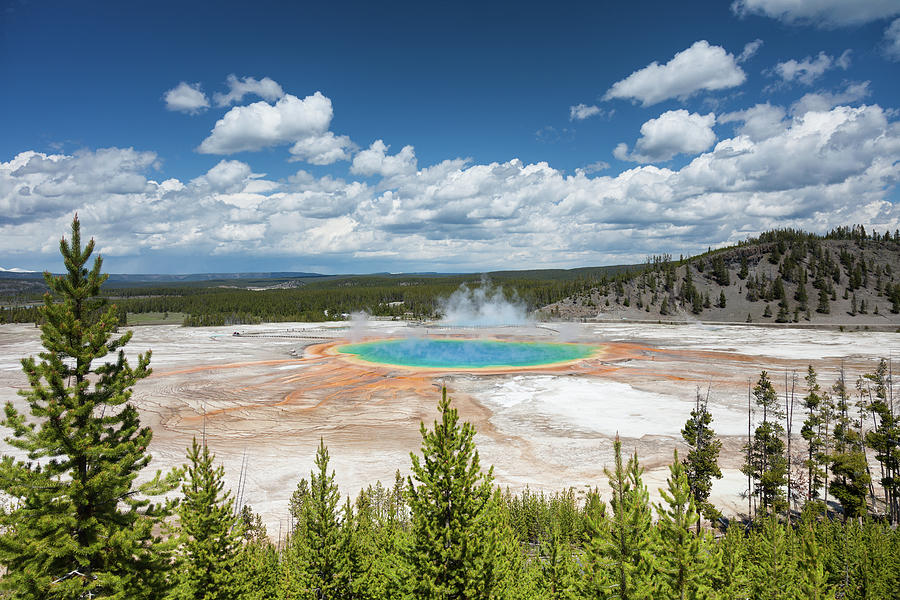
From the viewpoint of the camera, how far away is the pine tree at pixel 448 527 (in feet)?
35.2

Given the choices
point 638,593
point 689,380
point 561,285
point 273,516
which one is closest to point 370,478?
point 273,516

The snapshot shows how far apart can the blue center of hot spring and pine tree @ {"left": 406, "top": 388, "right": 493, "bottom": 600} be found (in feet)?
167

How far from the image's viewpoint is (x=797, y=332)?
313 ft

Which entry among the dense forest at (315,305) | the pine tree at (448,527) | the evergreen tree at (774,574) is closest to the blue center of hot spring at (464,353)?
the evergreen tree at (774,574)

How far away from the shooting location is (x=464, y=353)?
74.5m

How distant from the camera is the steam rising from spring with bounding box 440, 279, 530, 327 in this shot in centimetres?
A: 12650

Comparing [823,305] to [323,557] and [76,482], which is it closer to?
[323,557]

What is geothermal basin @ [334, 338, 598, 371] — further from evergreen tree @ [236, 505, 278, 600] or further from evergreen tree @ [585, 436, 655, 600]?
evergreen tree @ [585, 436, 655, 600]

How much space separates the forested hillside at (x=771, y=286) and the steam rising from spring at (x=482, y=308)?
38.2ft

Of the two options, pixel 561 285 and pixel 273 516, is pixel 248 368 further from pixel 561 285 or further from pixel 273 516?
pixel 561 285

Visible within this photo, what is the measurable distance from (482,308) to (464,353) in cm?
7464

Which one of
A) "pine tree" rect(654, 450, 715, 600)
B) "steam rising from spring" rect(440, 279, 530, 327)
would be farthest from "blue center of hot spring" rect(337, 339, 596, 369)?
"pine tree" rect(654, 450, 715, 600)

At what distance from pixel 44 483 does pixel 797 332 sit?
380 feet

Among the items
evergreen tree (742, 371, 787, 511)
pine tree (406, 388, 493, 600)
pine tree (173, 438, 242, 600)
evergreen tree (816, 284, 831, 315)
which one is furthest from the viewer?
evergreen tree (816, 284, 831, 315)
